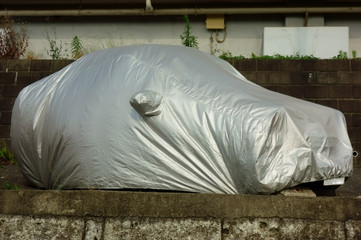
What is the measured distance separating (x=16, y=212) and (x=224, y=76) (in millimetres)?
1826

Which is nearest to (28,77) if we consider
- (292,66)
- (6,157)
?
(6,157)

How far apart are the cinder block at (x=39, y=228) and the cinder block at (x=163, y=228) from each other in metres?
0.25

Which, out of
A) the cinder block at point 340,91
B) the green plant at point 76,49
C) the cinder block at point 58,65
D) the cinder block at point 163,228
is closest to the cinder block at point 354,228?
the cinder block at point 163,228

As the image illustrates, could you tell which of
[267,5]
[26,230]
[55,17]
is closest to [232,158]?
[26,230]

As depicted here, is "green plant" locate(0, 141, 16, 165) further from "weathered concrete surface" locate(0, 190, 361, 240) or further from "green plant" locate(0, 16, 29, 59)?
"weathered concrete surface" locate(0, 190, 361, 240)

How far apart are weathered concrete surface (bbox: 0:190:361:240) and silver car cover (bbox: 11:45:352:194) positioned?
0.52 ft

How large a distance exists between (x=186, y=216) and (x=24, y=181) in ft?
7.57

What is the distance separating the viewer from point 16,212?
3.68m

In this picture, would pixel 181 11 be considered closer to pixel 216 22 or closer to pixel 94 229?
pixel 216 22

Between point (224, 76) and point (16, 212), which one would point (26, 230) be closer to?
point (16, 212)

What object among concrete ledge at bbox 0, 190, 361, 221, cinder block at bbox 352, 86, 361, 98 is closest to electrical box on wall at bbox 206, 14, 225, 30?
cinder block at bbox 352, 86, 361, 98

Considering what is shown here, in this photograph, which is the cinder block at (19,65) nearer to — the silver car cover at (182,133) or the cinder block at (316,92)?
the silver car cover at (182,133)

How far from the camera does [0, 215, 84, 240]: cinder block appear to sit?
3.60 metres

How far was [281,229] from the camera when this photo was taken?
3436 mm
